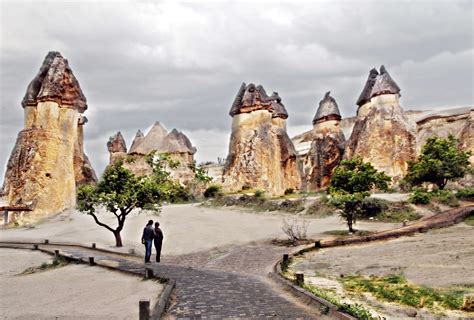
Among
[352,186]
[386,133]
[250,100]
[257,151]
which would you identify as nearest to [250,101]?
[250,100]

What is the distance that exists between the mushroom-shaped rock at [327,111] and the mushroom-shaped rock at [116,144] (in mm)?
25317

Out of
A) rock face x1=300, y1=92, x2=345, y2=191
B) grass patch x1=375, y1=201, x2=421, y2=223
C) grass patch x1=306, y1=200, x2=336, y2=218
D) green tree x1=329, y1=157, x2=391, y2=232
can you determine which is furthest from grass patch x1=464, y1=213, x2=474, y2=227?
rock face x1=300, y1=92, x2=345, y2=191

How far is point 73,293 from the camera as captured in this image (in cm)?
1008

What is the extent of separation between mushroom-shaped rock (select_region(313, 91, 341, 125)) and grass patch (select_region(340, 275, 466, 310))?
36.2 m

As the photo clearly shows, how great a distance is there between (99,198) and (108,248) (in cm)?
213

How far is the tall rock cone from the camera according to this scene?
36.1 m

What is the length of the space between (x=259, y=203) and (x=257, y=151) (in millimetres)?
7956

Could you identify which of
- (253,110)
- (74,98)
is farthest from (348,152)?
(74,98)

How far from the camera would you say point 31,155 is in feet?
101

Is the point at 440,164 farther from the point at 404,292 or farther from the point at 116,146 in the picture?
the point at 116,146

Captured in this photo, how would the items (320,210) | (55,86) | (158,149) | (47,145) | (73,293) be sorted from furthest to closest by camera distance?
1. (158,149)
2. (55,86)
3. (47,145)
4. (320,210)
5. (73,293)

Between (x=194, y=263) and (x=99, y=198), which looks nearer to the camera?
(x=194, y=263)

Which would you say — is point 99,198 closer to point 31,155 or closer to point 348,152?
point 31,155

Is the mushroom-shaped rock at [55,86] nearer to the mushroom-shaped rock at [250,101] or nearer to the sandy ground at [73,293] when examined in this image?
the mushroom-shaped rock at [250,101]
